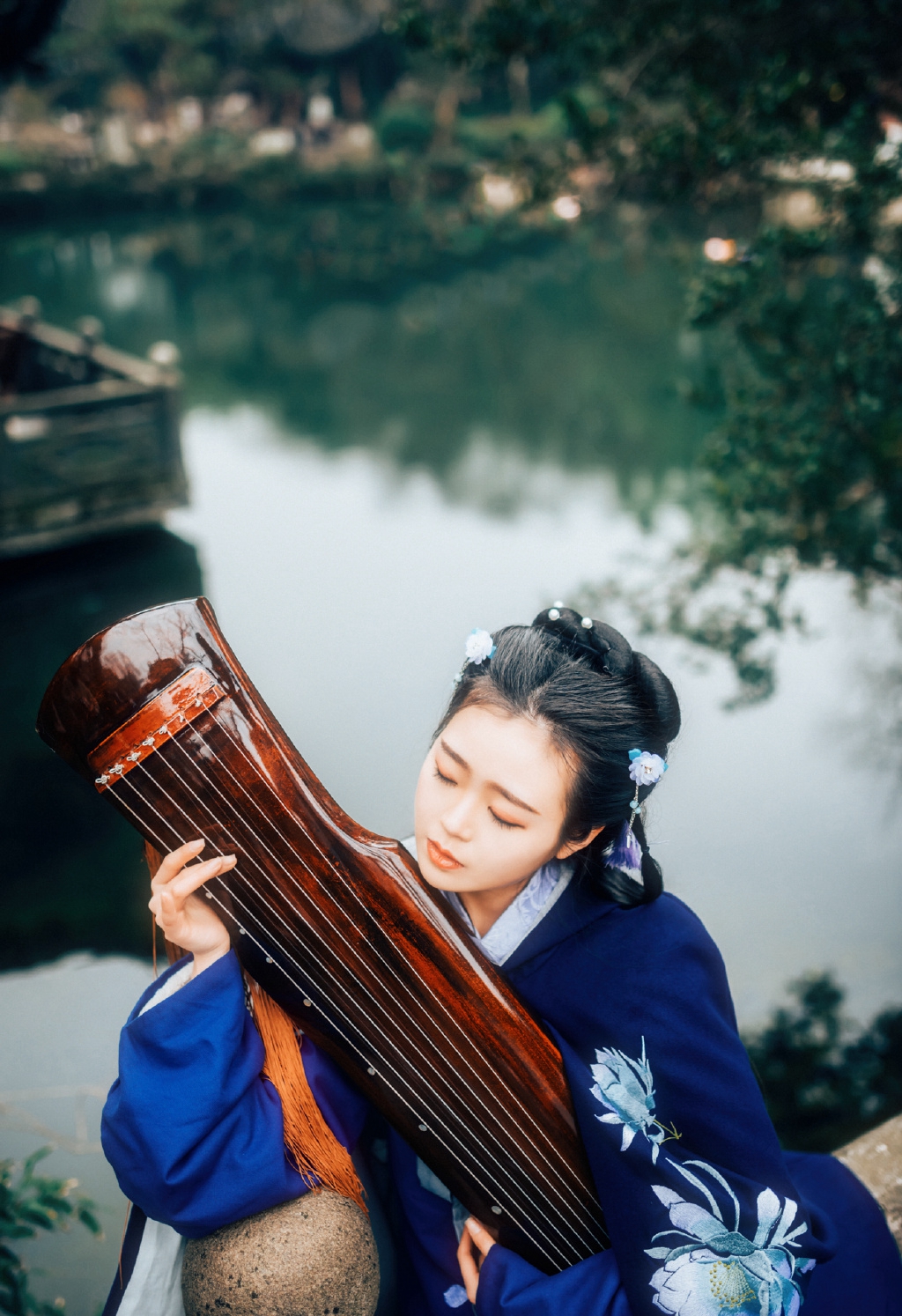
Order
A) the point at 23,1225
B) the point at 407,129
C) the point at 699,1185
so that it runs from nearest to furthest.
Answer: the point at 699,1185 < the point at 23,1225 < the point at 407,129

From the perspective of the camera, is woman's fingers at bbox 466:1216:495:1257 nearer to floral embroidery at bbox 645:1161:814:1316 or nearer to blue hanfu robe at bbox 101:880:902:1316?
blue hanfu robe at bbox 101:880:902:1316

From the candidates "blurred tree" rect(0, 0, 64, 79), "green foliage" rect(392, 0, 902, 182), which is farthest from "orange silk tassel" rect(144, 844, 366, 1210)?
"blurred tree" rect(0, 0, 64, 79)

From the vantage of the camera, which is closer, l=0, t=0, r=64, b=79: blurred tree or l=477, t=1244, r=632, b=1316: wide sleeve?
l=477, t=1244, r=632, b=1316: wide sleeve

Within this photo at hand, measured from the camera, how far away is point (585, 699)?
1137 mm

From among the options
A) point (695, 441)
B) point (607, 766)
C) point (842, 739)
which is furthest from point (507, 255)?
point (607, 766)

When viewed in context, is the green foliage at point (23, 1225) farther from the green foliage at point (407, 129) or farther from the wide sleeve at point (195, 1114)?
the green foliage at point (407, 129)

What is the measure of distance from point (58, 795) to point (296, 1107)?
2705 mm

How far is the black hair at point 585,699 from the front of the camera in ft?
3.71

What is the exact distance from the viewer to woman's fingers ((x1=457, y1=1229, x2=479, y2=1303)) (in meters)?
1.21

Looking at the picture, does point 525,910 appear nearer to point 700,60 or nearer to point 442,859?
point 442,859

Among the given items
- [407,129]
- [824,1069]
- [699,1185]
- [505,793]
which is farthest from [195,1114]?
[407,129]

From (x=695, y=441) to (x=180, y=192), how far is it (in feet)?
44.8

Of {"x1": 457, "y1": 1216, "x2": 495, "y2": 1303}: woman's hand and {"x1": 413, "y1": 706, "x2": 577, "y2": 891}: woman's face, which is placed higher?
{"x1": 413, "y1": 706, "x2": 577, "y2": 891}: woman's face

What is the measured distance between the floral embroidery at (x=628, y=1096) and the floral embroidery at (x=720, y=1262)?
0.05 meters
